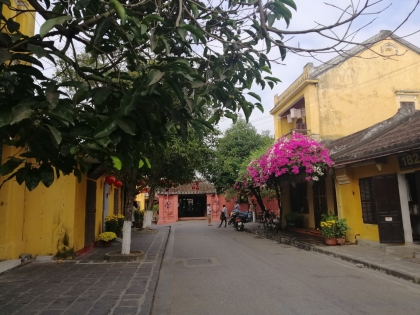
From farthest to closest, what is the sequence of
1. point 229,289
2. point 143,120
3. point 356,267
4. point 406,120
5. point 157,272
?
1. point 406,120
2. point 356,267
3. point 157,272
4. point 229,289
5. point 143,120

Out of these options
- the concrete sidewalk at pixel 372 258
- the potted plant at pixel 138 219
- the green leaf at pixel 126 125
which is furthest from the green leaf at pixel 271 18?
the potted plant at pixel 138 219

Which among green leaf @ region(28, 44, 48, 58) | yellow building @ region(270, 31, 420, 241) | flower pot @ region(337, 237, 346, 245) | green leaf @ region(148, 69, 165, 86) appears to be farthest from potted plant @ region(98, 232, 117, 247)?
green leaf @ region(148, 69, 165, 86)

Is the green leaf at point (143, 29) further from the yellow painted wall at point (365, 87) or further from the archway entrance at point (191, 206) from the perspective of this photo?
the archway entrance at point (191, 206)

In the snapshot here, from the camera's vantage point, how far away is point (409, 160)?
9703mm

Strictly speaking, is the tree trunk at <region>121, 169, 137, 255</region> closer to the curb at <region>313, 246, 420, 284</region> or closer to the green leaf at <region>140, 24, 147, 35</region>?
the curb at <region>313, 246, 420, 284</region>

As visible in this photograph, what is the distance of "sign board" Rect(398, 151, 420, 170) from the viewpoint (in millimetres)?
9383

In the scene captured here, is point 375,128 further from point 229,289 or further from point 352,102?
point 229,289

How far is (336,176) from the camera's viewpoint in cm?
1284

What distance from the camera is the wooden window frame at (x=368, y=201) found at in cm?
1122

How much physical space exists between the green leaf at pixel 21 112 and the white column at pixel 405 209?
10.6m

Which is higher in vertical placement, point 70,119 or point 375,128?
point 375,128

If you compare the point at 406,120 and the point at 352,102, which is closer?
the point at 406,120

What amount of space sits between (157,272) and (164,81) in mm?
6271

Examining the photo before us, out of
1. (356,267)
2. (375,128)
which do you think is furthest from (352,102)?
(356,267)
